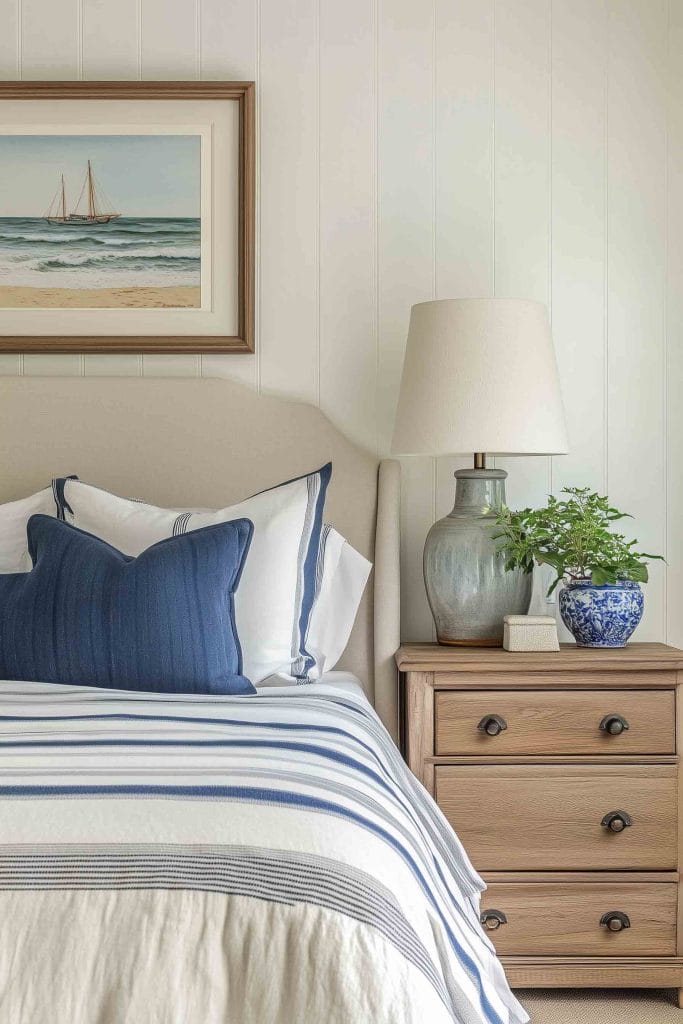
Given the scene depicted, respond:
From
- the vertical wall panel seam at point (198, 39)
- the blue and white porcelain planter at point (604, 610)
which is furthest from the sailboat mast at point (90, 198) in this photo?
the blue and white porcelain planter at point (604, 610)

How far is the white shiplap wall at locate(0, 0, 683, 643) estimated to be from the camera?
252 centimetres

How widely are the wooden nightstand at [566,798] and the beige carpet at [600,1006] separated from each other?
6cm

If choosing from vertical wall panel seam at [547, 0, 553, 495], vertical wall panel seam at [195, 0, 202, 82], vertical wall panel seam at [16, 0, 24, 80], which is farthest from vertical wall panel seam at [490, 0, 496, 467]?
vertical wall panel seam at [16, 0, 24, 80]

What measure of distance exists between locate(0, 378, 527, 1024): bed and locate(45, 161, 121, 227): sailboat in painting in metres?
1.29

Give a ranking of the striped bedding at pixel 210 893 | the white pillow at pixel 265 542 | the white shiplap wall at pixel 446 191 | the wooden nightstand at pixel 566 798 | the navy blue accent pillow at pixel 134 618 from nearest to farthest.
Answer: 1. the striped bedding at pixel 210 893
2. the navy blue accent pillow at pixel 134 618
3. the white pillow at pixel 265 542
4. the wooden nightstand at pixel 566 798
5. the white shiplap wall at pixel 446 191

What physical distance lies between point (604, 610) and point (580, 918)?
25.0 inches

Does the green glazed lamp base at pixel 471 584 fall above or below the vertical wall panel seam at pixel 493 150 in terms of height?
below

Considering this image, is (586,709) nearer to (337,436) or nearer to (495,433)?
(495,433)

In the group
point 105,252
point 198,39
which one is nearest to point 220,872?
point 105,252

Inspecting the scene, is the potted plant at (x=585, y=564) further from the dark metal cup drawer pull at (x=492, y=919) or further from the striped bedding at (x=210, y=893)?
the striped bedding at (x=210, y=893)

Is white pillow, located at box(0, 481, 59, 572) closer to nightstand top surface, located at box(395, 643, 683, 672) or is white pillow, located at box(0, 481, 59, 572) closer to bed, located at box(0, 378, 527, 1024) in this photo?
bed, located at box(0, 378, 527, 1024)

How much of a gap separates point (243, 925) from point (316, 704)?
0.81 m

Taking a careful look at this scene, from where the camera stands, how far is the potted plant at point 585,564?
219 cm

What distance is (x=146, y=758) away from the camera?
1.18 m
